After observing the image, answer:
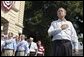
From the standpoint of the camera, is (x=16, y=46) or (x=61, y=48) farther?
(x=16, y=46)

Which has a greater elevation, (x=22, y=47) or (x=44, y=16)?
(x=44, y=16)

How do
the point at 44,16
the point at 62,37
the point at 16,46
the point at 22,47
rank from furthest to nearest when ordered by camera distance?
the point at 44,16 → the point at 22,47 → the point at 16,46 → the point at 62,37

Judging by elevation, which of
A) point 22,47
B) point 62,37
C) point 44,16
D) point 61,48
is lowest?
point 22,47

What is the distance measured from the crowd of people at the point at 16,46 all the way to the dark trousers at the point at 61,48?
5553 millimetres

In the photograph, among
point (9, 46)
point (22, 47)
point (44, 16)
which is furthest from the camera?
point (44, 16)

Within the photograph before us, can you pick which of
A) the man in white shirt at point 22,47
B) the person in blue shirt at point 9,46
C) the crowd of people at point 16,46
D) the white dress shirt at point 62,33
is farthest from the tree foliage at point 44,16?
the white dress shirt at point 62,33

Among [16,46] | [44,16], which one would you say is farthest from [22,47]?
[44,16]

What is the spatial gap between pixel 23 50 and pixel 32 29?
18397 mm

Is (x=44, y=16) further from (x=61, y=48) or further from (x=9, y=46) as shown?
(x=61, y=48)

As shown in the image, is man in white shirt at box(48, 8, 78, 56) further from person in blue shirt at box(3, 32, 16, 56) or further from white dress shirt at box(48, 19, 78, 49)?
person in blue shirt at box(3, 32, 16, 56)

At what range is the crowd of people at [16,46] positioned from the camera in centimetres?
1371

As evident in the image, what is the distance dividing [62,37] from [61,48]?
0.75ft

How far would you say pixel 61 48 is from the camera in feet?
26.9

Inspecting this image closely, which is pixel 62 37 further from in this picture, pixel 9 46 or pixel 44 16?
pixel 44 16
